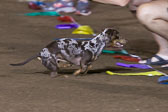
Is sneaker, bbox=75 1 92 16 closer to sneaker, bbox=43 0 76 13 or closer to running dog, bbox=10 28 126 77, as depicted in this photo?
sneaker, bbox=43 0 76 13

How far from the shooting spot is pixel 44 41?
6.01 meters

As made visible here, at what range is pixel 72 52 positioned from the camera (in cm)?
411

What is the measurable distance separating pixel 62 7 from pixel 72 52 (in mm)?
4356

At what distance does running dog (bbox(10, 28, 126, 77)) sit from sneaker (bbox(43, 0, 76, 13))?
4153 mm

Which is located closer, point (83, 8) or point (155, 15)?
point (155, 15)

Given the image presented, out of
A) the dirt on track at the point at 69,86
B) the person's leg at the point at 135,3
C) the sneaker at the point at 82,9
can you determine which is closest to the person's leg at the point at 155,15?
the person's leg at the point at 135,3

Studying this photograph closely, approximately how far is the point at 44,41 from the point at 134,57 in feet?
4.24

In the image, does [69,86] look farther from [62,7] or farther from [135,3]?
[62,7]

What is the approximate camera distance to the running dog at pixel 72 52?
4066 millimetres

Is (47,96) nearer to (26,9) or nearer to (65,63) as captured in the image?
(65,63)

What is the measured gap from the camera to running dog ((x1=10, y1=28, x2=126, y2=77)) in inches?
160

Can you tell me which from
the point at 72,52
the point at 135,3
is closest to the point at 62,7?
the point at 135,3

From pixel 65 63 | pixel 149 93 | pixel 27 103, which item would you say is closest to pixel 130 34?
pixel 65 63

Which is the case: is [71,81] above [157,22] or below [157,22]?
below
